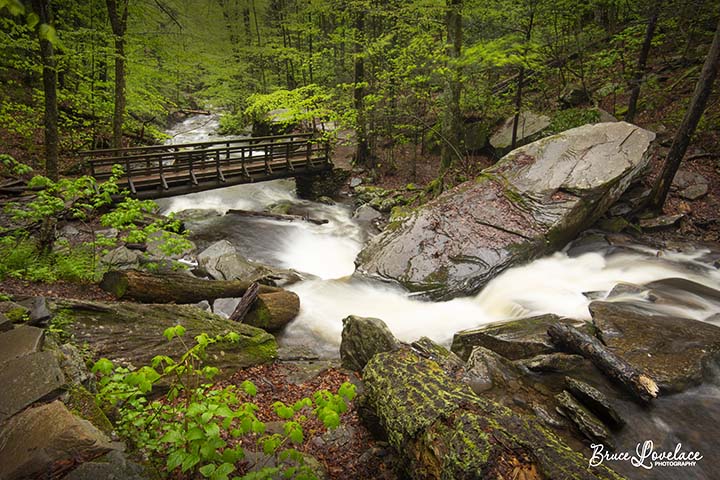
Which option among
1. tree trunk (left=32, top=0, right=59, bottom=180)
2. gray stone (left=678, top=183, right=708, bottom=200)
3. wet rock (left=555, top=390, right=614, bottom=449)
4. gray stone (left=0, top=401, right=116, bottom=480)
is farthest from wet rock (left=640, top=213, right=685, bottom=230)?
tree trunk (left=32, top=0, right=59, bottom=180)

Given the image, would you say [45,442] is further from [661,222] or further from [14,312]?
[661,222]

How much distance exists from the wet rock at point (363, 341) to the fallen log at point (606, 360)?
231 centimetres

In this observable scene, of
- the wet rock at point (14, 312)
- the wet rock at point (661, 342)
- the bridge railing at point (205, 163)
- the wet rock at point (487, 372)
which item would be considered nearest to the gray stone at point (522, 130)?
the bridge railing at point (205, 163)

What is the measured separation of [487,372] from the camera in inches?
168

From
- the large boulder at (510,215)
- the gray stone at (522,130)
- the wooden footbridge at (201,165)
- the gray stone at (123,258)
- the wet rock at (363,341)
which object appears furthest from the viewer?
the gray stone at (522,130)

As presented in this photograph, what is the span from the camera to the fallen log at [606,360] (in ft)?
13.4

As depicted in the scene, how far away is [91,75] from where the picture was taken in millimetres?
13227

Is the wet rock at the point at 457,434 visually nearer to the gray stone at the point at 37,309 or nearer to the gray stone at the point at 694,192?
the gray stone at the point at 37,309

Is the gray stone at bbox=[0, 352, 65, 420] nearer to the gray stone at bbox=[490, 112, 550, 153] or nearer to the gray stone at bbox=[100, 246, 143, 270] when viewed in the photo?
the gray stone at bbox=[100, 246, 143, 270]

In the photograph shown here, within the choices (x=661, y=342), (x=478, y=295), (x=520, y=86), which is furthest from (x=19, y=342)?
(x=520, y=86)

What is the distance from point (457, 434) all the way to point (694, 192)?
37.2ft

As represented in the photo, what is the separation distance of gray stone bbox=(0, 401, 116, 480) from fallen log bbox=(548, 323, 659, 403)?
202 inches

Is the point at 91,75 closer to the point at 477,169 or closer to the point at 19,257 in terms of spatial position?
the point at 19,257

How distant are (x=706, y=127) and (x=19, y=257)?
1736 cm
